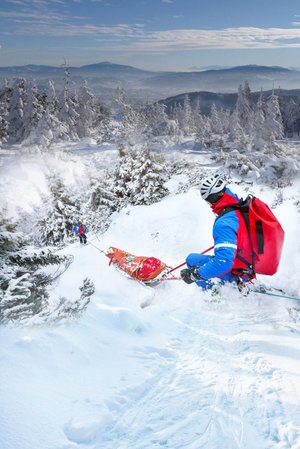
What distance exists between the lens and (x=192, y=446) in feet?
9.53

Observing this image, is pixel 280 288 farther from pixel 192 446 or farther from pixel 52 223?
pixel 52 223

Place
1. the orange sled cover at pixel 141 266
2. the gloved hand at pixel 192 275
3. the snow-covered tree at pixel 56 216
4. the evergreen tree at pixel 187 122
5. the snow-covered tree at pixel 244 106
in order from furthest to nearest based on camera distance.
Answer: the evergreen tree at pixel 187 122
the snow-covered tree at pixel 244 106
the snow-covered tree at pixel 56 216
the orange sled cover at pixel 141 266
the gloved hand at pixel 192 275

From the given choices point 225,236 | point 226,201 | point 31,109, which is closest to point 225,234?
point 225,236

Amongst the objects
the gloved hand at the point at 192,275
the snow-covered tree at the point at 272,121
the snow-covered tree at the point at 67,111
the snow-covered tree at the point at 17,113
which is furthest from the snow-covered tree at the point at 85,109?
the gloved hand at the point at 192,275

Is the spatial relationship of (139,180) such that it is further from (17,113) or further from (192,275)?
(17,113)

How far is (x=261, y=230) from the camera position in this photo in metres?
4.96

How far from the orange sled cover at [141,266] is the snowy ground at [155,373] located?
1.86ft

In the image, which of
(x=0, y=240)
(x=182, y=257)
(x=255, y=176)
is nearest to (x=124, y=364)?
(x=0, y=240)

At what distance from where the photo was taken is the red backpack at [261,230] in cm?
496

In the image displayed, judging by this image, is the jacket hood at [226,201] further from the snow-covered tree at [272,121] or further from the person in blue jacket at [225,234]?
the snow-covered tree at [272,121]

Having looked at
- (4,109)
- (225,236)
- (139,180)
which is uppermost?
(225,236)

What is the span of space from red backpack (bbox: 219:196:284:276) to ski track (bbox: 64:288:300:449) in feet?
3.93

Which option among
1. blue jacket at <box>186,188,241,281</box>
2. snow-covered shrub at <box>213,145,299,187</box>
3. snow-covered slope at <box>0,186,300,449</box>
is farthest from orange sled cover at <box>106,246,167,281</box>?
snow-covered shrub at <box>213,145,299,187</box>

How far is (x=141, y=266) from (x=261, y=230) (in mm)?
Result: 3365
